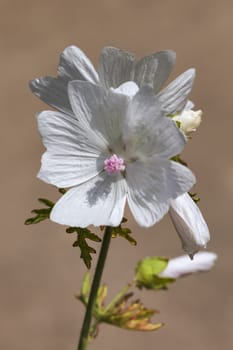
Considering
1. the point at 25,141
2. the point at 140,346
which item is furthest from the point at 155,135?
the point at 25,141

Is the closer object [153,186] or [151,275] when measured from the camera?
[153,186]

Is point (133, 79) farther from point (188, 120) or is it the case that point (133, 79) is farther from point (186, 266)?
point (186, 266)

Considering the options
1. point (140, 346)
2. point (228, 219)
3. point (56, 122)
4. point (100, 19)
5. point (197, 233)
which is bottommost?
point (140, 346)

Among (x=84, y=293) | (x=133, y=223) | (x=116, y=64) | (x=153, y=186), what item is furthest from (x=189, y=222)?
(x=133, y=223)

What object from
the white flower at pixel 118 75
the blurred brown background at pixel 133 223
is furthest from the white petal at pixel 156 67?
the blurred brown background at pixel 133 223

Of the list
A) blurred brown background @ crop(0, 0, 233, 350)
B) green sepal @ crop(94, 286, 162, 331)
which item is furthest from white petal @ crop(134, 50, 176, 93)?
blurred brown background @ crop(0, 0, 233, 350)

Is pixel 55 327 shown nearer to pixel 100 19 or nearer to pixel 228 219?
pixel 228 219

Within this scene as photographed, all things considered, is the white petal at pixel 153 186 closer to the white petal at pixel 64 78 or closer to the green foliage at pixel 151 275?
the white petal at pixel 64 78
